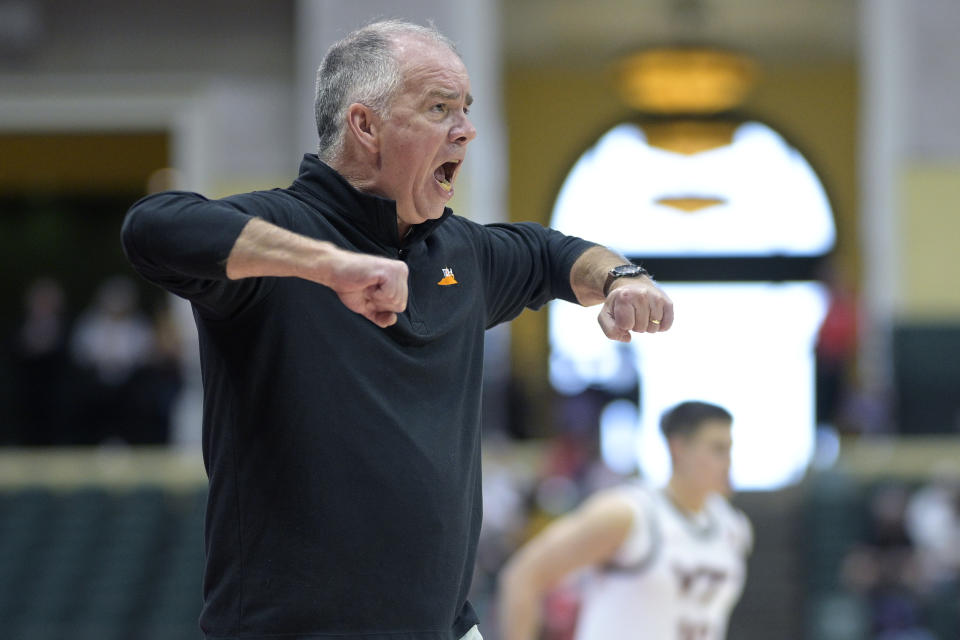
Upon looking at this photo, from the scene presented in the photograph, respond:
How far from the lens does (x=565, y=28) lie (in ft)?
65.2

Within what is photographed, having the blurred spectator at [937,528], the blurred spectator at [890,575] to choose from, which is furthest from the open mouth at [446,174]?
the blurred spectator at [937,528]

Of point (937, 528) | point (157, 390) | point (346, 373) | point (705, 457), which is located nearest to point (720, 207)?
point (157, 390)

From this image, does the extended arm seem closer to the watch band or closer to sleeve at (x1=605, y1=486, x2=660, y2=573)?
the watch band

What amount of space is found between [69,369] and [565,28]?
8.27 metres

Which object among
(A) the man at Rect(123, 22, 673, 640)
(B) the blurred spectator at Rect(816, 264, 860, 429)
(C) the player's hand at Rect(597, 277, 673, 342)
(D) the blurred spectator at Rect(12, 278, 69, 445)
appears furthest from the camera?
(D) the blurred spectator at Rect(12, 278, 69, 445)

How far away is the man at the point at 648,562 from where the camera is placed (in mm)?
5355

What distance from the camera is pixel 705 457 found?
565cm

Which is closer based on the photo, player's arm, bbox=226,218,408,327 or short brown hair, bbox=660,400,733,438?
player's arm, bbox=226,218,408,327

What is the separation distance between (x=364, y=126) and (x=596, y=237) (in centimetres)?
1825

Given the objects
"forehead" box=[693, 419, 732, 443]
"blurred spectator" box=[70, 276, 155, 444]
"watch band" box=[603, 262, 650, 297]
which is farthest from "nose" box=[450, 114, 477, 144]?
"blurred spectator" box=[70, 276, 155, 444]

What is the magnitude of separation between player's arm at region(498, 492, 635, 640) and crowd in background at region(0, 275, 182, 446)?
9183 millimetres

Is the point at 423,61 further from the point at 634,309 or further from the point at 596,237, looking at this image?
the point at 596,237

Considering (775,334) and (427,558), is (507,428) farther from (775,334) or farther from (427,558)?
(427,558)

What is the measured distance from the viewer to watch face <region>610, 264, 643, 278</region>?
2.84m
